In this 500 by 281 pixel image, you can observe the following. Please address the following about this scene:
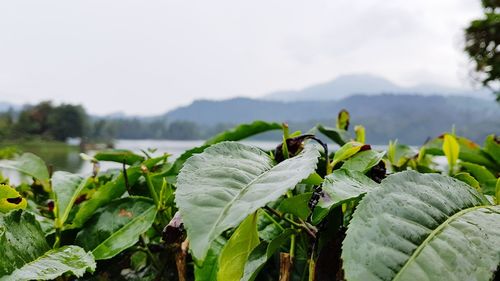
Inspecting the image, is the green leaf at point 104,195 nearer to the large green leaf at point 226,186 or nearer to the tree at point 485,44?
the large green leaf at point 226,186

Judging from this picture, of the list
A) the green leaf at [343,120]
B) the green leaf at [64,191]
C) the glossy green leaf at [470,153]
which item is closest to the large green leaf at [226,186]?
the green leaf at [64,191]

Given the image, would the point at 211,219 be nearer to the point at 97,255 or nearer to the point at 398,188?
the point at 398,188

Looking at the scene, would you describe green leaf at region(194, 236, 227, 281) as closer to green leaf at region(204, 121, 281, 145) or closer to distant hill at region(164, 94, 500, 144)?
green leaf at region(204, 121, 281, 145)

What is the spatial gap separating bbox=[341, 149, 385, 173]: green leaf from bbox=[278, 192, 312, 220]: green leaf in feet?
0.26

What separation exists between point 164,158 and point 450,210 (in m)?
0.42

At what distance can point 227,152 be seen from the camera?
35 centimetres

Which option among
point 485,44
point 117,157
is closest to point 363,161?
point 117,157

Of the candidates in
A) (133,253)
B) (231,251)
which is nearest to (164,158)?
(133,253)

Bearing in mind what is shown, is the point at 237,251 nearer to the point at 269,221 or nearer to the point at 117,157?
the point at 269,221

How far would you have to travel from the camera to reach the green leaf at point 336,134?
619 mm

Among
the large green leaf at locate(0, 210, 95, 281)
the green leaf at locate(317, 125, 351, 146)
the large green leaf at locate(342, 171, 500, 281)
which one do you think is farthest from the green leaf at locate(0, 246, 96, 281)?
the green leaf at locate(317, 125, 351, 146)

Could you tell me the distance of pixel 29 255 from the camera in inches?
14.3

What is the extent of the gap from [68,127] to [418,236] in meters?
11.4

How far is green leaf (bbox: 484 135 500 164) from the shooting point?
2.30ft
